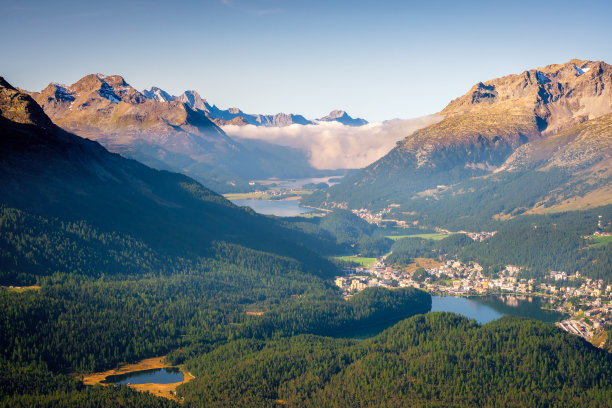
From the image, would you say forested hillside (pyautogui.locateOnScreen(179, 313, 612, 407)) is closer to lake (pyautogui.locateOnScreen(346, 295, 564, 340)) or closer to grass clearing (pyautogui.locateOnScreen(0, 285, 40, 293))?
lake (pyautogui.locateOnScreen(346, 295, 564, 340))

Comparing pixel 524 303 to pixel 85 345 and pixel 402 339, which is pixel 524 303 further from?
pixel 85 345

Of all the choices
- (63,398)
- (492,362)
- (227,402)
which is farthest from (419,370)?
(63,398)

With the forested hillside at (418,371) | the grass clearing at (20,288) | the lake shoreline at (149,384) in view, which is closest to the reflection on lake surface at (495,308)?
the forested hillside at (418,371)

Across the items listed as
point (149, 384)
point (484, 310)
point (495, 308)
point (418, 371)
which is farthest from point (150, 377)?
point (495, 308)

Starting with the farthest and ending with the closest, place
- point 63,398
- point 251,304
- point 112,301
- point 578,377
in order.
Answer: point 251,304
point 112,301
point 578,377
point 63,398

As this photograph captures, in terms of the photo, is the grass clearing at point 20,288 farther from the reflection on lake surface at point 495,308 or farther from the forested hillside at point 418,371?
the reflection on lake surface at point 495,308

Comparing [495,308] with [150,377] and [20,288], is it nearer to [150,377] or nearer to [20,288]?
[150,377]
